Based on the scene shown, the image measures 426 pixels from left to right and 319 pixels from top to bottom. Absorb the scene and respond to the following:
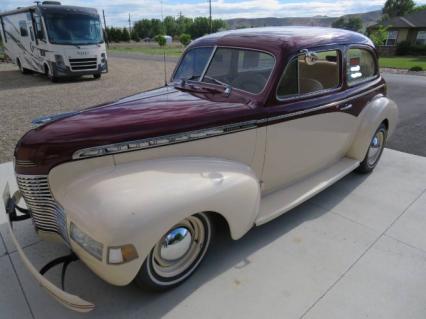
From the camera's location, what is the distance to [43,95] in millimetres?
10195

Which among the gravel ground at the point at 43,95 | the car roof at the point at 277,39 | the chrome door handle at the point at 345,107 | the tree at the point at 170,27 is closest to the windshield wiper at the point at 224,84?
the car roof at the point at 277,39

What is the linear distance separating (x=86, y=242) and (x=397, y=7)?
86.1m

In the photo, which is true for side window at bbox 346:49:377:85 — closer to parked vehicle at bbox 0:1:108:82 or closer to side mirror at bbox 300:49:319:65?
side mirror at bbox 300:49:319:65

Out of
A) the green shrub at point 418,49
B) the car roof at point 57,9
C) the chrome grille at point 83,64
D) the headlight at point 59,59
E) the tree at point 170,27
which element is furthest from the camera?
the tree at point 170,27

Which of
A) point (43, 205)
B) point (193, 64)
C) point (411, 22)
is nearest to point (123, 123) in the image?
point (43, 205)

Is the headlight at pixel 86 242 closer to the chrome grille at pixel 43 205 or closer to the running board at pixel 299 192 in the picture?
the chrome grille at pixel 43 205

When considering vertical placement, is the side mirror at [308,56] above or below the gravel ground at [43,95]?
above

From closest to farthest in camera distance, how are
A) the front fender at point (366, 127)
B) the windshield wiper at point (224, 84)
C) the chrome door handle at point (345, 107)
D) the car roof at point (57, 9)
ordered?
the windshield wiper at point (224, 84)
the chrome door handle at point (345, 107)
the front fender at point (366, 127)
the car roof at point (57, 9)

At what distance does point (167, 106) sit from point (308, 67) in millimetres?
2098

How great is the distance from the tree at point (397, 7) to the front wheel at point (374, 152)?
77.9m

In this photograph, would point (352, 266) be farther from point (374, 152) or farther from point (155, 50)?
point (155, 50)

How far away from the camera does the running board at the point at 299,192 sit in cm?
288

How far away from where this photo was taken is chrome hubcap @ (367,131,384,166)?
4.26 meters

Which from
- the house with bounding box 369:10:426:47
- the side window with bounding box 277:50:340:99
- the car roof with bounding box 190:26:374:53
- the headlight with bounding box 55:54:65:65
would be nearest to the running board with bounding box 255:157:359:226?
the side window with bounding box 277:50:340:99
